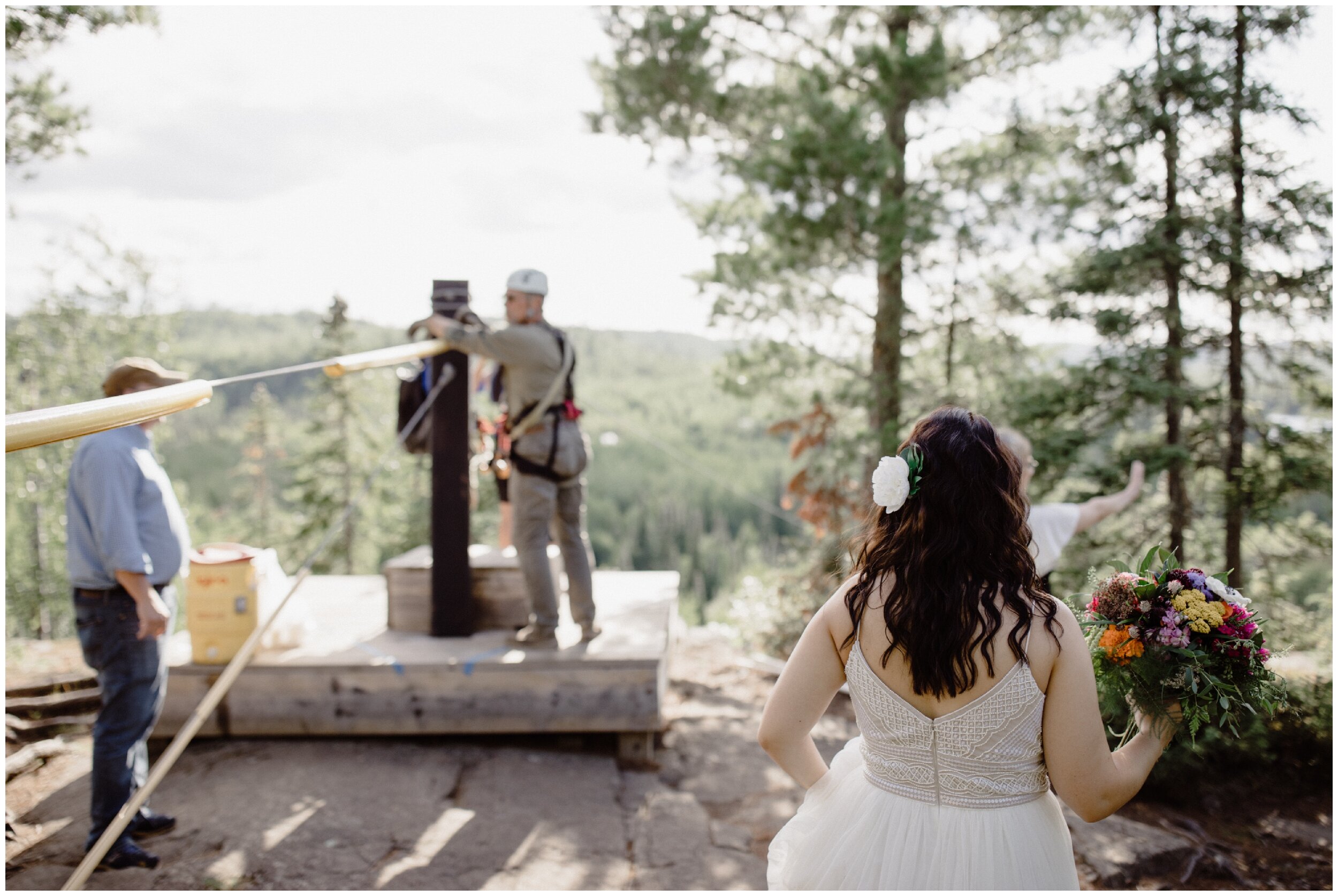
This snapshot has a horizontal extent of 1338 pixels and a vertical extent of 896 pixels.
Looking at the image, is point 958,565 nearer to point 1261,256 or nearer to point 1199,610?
point 1199,610

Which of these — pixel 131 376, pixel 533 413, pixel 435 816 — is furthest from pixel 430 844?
pixel 131 376

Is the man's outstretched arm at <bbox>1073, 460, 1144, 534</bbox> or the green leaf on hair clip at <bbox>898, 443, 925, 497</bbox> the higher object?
the green leaf on hair clip at <bbox>898, 443, 925, 497</bbox>

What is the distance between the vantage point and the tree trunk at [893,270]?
6.59 meters

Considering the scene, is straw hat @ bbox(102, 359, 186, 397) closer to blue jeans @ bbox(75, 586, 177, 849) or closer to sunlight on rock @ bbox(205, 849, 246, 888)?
blue jeans @ bbox(75, 586, 177, 849)

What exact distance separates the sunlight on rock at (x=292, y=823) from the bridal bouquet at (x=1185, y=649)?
3.44 m

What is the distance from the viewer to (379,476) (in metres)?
26.9

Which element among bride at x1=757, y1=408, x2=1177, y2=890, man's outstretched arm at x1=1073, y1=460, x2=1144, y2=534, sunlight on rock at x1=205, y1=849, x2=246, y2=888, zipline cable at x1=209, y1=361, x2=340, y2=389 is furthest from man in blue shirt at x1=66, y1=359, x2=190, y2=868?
man's outstretched arm at x1=1073, y1=460, x2=1144, y2=534

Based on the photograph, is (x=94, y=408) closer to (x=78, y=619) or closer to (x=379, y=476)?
(x=78, y=619)

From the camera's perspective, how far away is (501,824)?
3992 millimetres

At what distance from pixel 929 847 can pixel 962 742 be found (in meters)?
0.26

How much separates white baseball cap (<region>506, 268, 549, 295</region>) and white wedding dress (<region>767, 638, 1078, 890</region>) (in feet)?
10.6

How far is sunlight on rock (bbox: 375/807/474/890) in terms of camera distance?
3521 millimetres

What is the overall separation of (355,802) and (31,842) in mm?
1350

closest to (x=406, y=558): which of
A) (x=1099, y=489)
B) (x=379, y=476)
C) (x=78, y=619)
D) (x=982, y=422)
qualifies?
(x=78, y=619)
